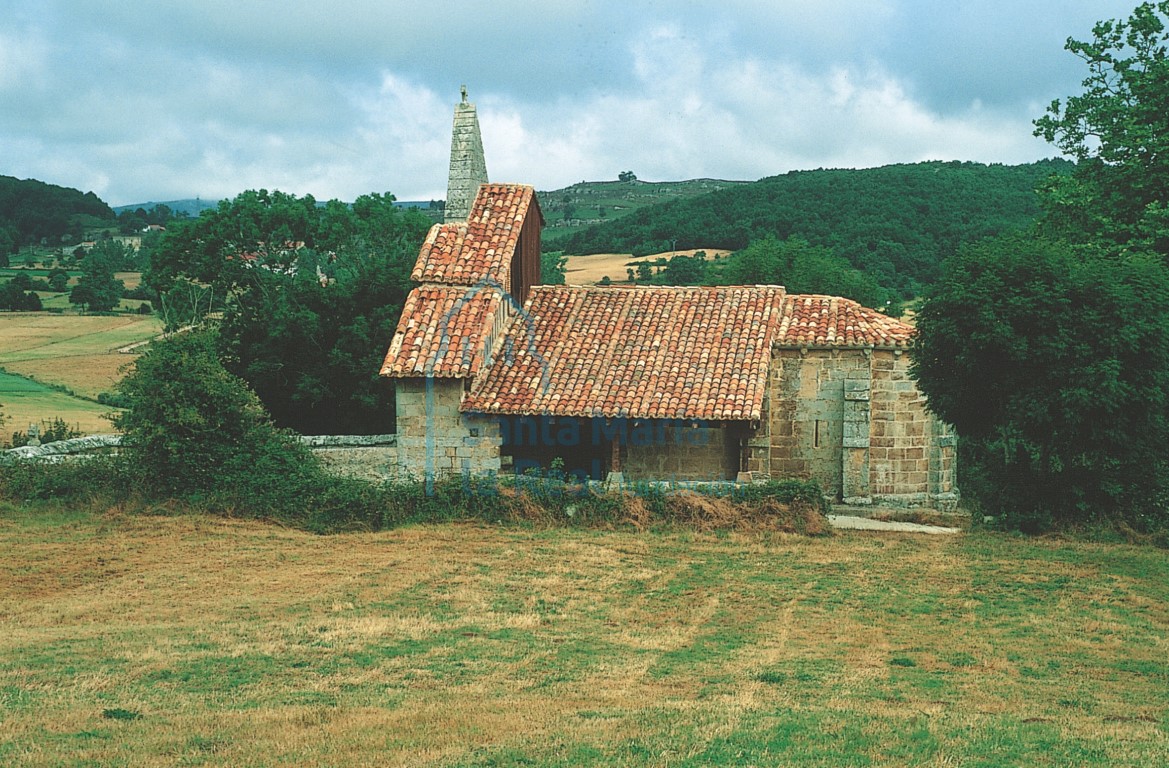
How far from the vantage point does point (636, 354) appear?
72.5ft

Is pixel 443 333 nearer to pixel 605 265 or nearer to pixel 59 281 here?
pixel 605 265

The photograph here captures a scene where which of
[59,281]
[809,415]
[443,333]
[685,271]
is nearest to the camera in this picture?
[443,333]

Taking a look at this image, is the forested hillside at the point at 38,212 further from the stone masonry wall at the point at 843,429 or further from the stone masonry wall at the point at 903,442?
the stone masonry wall at the point at 903,442

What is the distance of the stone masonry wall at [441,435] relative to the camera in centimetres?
2092

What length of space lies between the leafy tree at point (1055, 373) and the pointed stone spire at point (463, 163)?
12.0m

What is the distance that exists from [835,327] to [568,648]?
1276cm

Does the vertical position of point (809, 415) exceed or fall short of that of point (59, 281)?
it falls short

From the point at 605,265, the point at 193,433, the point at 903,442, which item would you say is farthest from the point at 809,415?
the point at 605,265

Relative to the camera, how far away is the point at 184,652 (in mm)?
10797

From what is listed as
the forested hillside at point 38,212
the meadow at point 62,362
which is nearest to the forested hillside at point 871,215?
the meadow at point 62,362

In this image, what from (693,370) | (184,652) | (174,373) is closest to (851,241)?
(693,370)

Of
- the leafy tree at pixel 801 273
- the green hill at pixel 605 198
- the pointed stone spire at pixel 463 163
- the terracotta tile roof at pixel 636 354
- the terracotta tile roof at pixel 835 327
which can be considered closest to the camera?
the terracotta tile roof at pixel 636 354

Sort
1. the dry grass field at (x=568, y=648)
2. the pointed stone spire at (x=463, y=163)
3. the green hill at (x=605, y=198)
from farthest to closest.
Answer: the green hill at (x=605, y=198), the pointed stone spire at (x=463, y=163), the dry grass field at (x=568, y=648)

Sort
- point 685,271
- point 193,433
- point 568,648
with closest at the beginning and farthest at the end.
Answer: point 568,648 → point 193,433 → point 685,271
